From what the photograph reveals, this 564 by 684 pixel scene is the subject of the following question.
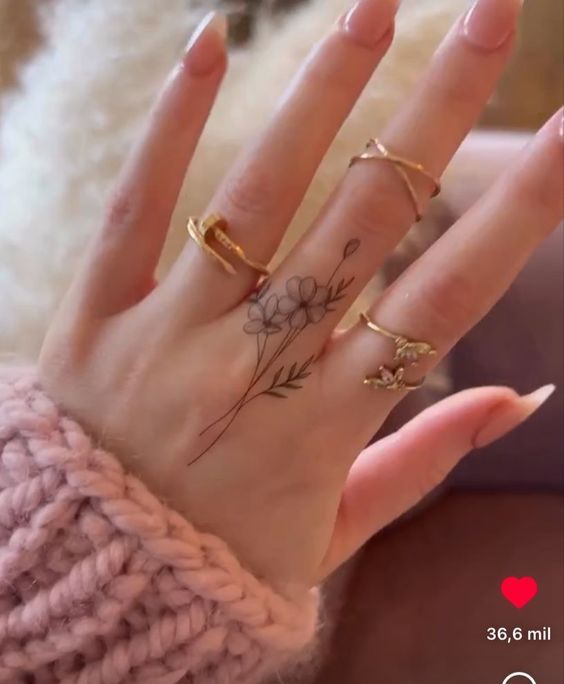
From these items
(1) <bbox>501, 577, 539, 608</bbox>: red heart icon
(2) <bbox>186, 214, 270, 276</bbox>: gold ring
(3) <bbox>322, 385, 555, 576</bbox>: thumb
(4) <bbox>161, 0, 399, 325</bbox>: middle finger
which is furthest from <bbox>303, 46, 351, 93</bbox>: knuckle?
(1) <bbox>501, 577, 539, 608</bbox>: red heart icon

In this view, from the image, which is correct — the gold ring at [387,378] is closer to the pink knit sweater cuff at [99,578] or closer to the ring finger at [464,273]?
the ring finger at [464,273]

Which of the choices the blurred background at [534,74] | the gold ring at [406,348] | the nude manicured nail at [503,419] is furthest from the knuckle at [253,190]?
the blurred background at [534,74]

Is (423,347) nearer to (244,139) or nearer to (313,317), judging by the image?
(313,317)

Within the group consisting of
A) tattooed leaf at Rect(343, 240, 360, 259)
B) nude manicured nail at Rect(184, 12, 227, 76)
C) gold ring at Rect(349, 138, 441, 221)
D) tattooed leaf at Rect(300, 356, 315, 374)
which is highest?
nude manicured nail at Rect(184, 12, 227, 76)

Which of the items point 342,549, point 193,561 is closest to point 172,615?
point 193,561

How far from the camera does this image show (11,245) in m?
0.63

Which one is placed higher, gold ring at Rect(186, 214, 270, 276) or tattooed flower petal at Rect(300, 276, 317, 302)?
gold ring at Rect(186, 214, 270, 276)

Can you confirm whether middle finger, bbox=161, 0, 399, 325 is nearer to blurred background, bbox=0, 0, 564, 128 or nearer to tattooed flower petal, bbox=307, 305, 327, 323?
tattooed flower petal, bbox=307, 305, 327, 323

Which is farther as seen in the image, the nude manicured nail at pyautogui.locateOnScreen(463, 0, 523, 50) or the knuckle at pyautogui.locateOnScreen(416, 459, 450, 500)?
the knuckle at pyautogui.locateOnScreen(416, 459, 450, 500)

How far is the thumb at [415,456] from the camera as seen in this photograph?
61cm

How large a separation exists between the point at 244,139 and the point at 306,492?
250mm

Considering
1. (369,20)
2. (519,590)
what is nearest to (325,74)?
(369,20)

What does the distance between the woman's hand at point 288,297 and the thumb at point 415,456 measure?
2.6 inches

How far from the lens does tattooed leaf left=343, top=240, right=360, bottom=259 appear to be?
21.2 inches
